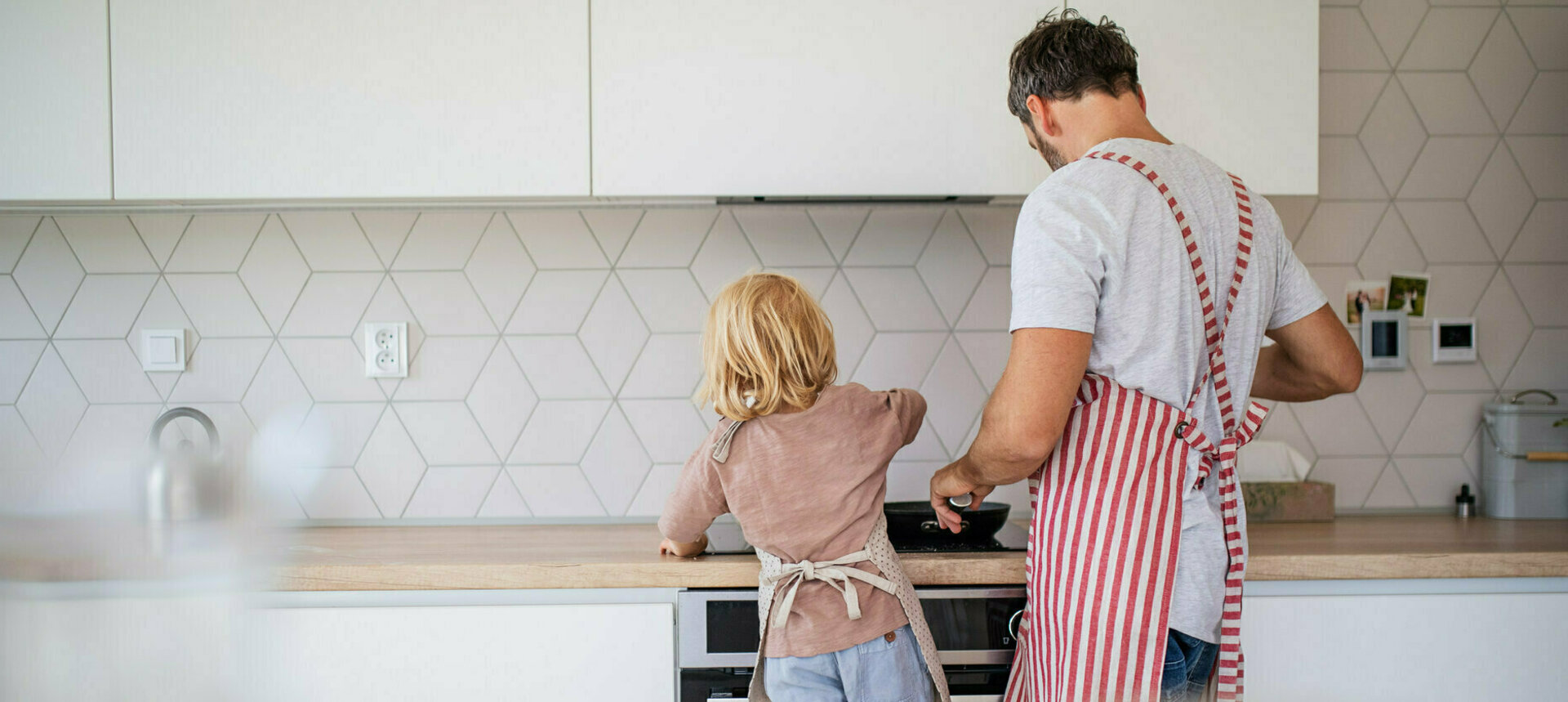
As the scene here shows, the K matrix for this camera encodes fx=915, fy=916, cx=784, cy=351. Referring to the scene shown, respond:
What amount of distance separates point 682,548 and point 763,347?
38 cm

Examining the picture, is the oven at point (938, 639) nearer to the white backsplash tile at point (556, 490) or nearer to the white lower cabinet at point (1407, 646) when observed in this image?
the white lower cabinet at point (1407, 646)

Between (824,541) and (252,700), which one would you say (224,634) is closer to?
(252,700)

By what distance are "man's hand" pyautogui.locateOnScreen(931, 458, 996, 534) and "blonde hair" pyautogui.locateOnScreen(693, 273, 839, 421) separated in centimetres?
21

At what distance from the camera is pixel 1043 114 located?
1.15m


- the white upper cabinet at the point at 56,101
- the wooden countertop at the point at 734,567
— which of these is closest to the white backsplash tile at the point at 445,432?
the wooden countertop at the point at 734,567

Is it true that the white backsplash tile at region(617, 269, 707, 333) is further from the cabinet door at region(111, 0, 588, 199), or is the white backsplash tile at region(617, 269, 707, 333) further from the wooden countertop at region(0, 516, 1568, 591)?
the wooden countertop at region(0, 516, 1568, 591)

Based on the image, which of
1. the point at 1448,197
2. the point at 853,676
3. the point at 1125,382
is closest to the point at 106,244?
the point at 853,676

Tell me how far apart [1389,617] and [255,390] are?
2.03 m

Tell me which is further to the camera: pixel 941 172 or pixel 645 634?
pixel 941 172

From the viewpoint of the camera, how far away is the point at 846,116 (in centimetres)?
149

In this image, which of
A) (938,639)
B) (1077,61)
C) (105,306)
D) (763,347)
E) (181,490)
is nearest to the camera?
(181,490)

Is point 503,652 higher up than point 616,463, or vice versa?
point 616,463

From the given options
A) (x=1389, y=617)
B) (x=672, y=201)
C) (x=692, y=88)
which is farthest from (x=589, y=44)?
(x=1389, y=617)

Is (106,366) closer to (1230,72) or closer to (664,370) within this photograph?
(664,370)
